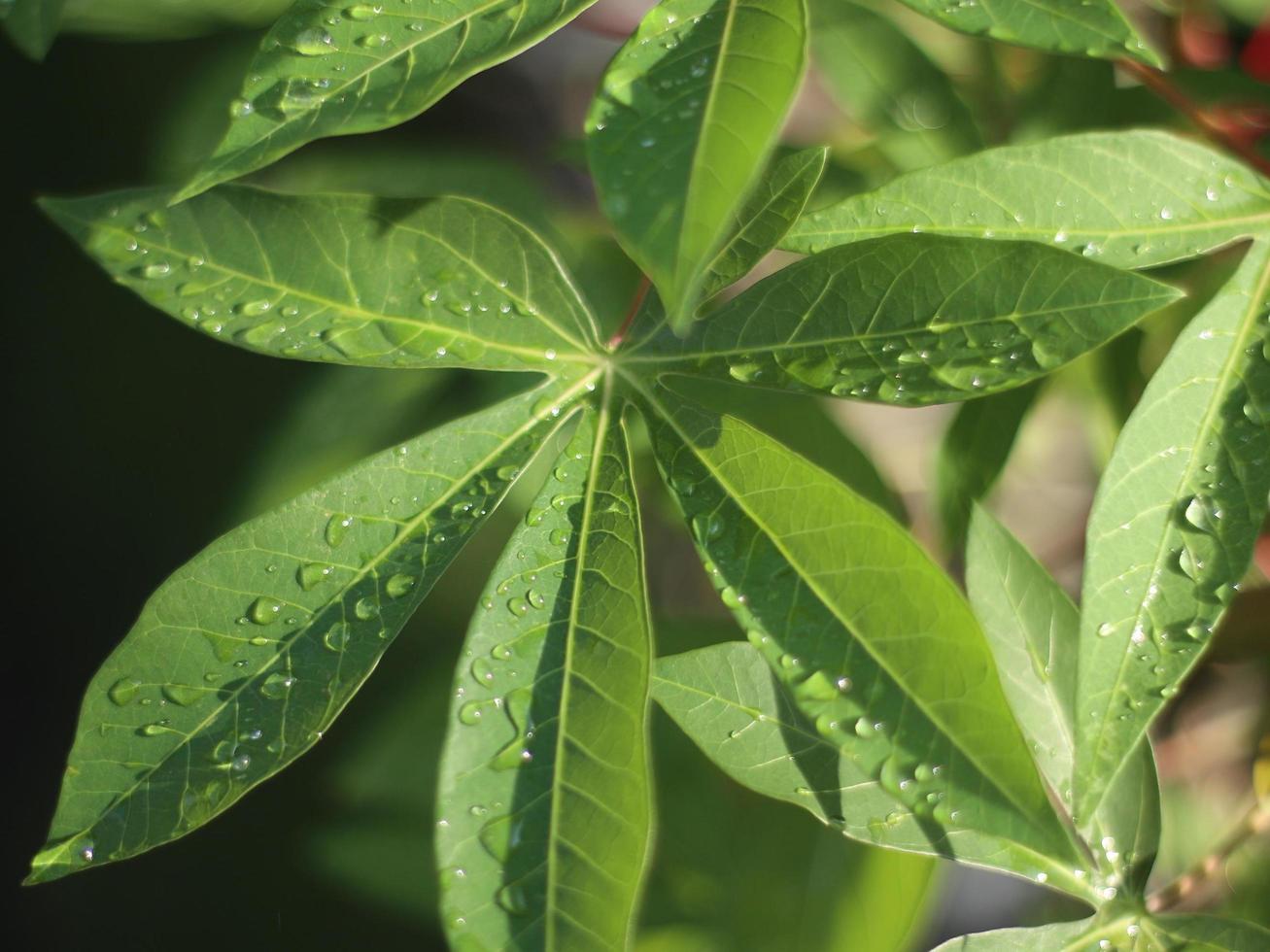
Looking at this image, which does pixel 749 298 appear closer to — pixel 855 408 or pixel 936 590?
pixel 936 590

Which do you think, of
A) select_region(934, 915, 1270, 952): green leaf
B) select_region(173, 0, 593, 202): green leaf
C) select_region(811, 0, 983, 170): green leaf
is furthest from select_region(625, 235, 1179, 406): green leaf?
select_region(811, 0, 983, 170): green leaf

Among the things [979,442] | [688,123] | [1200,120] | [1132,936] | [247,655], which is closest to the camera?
[688,123]

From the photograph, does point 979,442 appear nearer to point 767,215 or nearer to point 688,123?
point 767,215

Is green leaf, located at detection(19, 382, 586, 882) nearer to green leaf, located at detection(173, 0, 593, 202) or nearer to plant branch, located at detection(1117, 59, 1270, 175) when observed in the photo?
green leaf, located at detection(173, 0, 593, 202)

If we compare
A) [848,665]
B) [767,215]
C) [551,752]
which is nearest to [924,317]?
[767,215]

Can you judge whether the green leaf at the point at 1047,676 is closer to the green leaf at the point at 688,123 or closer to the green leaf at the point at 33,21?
the green leaf at the point at 688,123

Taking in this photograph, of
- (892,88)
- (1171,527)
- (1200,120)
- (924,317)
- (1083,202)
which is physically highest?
(892,88)
